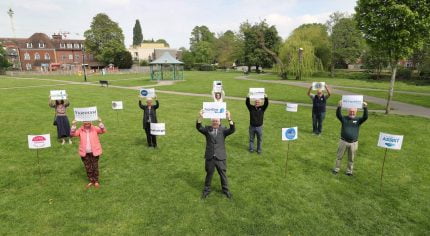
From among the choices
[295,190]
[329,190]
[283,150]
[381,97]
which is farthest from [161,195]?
[381,97]

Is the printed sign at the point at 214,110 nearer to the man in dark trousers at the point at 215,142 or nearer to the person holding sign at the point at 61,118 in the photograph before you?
the man in dark trousers at the point at 215,142

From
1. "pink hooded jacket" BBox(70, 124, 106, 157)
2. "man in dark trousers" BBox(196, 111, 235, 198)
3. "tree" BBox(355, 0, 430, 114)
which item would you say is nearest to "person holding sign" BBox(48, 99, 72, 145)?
"pink hooded jacket" BBox(70, 124, 106, 157)

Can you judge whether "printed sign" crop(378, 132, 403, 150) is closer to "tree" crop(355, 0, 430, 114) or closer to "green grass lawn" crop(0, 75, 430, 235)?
"green grass lawn" crop(0, 75, 430, 235)

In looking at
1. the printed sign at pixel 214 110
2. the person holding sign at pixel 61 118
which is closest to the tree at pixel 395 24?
the printed sign at pixel 214 110

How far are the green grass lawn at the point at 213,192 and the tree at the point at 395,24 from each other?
202 inches

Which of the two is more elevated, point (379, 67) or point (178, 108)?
point (379, 67)

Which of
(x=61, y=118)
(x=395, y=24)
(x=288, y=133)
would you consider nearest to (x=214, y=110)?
(x=288, y=133)

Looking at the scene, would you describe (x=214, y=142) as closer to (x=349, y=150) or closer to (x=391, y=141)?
(x=349, y=150)

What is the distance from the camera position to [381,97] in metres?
24.4

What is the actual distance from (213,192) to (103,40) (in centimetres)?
8033

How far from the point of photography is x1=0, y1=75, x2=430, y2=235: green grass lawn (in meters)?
6.14

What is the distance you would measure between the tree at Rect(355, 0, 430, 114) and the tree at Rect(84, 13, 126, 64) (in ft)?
233

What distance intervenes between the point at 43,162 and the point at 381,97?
2543 centimetres

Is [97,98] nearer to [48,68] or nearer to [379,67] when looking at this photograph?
[379,67]
